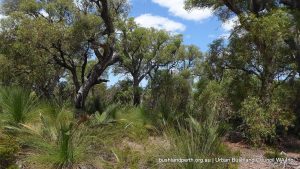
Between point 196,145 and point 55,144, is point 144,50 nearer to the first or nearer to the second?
point 55,144

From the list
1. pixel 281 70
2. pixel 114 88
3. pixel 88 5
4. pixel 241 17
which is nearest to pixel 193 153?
pixel 241 17

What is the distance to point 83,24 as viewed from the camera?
2231cm

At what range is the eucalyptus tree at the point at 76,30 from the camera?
2096 centimetres

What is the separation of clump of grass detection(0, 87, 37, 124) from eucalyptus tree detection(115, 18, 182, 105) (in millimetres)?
13662

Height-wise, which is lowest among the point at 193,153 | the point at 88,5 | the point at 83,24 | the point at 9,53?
the point at 193,153

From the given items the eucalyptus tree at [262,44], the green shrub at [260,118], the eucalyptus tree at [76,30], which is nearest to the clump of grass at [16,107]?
the green shrub at [260,118]

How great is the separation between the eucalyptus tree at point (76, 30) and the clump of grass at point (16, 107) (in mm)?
9028

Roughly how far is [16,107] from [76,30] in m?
12.3

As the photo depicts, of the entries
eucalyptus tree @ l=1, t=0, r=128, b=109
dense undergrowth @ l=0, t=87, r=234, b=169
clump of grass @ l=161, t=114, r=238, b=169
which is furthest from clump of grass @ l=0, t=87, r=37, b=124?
eucalyptus tree @ l=1, t=0, r=128, b=109

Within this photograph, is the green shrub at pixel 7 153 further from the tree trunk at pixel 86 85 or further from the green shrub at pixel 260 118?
the tree trunk at pixel 86 85

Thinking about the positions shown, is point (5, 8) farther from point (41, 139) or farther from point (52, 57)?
point (41, 139)

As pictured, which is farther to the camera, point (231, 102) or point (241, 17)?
point (231, 102)

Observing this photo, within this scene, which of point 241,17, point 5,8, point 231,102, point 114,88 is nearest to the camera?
point 241,17

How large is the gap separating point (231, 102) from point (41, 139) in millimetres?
8842
